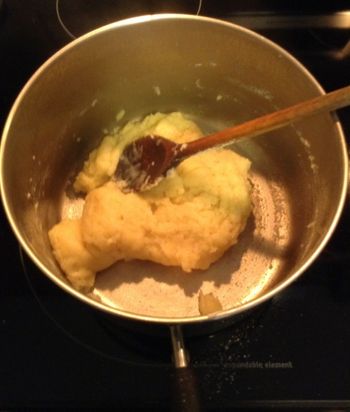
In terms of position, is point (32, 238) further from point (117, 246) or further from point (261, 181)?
point (261, 181)

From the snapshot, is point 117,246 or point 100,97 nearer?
point 117,246

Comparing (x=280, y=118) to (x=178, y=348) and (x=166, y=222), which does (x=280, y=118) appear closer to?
(x=166, y=222)

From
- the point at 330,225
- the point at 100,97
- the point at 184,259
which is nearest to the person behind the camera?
the point at 330,225

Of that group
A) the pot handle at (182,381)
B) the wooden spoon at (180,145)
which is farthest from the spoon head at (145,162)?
the pot handle at (182,381)

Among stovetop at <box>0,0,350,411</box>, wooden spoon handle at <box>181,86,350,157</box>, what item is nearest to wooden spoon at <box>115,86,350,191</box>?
wooden spoon handle at <box>181,86,350,157</box>

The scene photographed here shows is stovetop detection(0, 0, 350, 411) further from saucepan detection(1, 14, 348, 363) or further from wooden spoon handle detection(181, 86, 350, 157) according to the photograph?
wooden spoon handle detection(181, 86, 350, 157)

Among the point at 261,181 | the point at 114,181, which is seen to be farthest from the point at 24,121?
the point at 261,181

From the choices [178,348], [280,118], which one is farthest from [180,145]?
[178,348]
